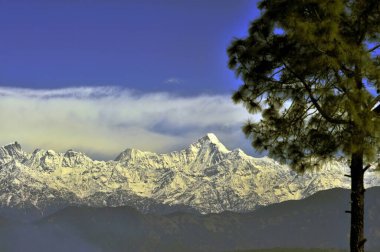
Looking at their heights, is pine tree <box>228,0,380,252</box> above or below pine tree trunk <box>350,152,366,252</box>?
above

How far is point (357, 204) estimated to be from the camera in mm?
25984

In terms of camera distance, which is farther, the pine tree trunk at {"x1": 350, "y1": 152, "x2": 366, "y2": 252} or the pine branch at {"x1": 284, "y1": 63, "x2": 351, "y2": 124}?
the pine branch at {"x1": 284, "y1": 63, "x2": 351, "y2": 124}

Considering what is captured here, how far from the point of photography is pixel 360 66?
25.1 meters

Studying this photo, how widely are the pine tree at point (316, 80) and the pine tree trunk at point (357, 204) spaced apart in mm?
42

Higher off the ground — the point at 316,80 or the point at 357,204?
the point at 316,80

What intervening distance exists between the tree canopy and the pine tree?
0.04 meters

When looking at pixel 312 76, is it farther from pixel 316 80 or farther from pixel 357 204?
pixel 357 204

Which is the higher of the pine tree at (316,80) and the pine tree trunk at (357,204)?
the pine tree at (316,80)

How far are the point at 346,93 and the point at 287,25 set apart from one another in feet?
13.9

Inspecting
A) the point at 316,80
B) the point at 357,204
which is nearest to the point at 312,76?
the point at 316,80

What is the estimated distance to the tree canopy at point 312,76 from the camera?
979 inches

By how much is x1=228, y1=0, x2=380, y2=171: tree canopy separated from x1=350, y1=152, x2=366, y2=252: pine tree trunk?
33.3 inches

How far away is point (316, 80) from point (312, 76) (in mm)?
311

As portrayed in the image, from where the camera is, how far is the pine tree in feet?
81.6
